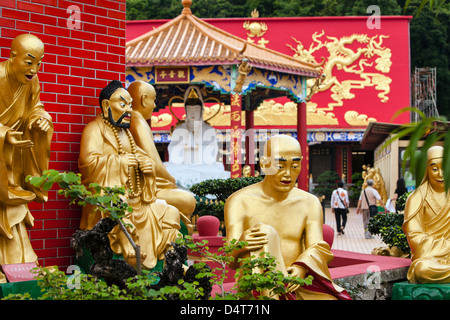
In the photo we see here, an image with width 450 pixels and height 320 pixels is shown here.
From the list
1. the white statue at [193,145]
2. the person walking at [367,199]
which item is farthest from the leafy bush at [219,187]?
the person walking at [367,199]

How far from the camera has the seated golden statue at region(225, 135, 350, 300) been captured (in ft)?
11.9

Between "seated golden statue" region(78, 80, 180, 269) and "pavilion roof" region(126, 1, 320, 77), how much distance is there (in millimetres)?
6346

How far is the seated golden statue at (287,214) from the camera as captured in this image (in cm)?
362

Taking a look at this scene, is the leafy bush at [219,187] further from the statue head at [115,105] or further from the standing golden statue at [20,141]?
the standing golden statue at [20,141]

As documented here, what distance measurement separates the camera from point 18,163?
386 cm

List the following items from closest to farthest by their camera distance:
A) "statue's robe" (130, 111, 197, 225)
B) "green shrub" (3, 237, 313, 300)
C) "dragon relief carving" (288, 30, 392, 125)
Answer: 1. "green shrub" (3, 237, 313, 300)
2. "statue's robe" (130, 111, 197, 225)
3. "dragon relief carving" (288, 30, 392, 125)

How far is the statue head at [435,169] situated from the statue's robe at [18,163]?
3.00m

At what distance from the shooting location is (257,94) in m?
13.3

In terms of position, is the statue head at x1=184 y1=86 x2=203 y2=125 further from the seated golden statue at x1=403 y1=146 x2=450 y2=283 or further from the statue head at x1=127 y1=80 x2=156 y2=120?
the seated golden statue at x1=403 y1=146 x2=450 y2=283

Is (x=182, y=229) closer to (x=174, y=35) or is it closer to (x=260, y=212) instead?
(x=260, y=212)

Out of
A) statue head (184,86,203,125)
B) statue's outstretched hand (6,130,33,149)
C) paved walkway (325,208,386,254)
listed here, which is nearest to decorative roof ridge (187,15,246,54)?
statue head (184,86,203,125)

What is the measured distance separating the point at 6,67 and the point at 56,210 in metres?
1.25

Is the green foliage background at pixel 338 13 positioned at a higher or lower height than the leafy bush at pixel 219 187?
higher
